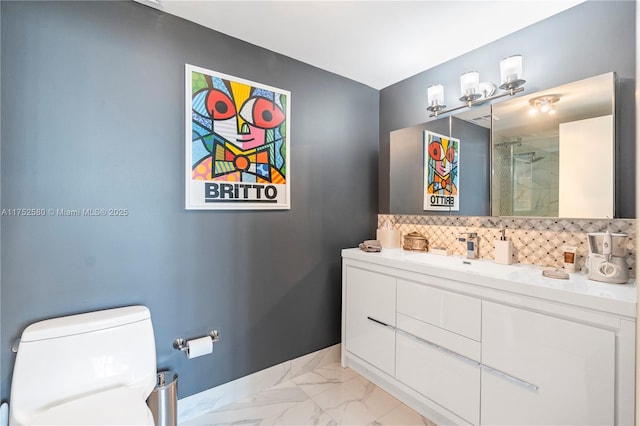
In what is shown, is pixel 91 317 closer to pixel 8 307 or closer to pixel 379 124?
pixel 8 307

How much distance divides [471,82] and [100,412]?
2537 millimetres

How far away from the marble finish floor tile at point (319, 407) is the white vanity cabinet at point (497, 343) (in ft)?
0.34

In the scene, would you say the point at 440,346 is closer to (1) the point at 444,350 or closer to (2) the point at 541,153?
(1) the point at 444,350

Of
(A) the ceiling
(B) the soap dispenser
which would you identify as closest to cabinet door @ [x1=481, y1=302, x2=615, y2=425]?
Answer: (B) the soap dispenser

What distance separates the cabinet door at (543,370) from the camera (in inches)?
43.4

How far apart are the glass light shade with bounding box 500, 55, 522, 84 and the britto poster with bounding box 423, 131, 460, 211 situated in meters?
0.46

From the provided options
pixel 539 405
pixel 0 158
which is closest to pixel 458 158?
pixel 539 405

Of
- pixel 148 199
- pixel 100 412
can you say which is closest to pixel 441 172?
pixel 148 199

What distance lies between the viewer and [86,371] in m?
1.26

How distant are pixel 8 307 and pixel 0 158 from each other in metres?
0.65

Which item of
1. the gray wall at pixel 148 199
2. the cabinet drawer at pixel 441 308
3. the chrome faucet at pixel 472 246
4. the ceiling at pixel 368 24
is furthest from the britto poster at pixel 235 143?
→ the chrome faucet at pixel 472 246

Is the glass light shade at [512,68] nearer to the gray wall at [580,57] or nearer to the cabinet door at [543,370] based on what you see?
the gray wall at [580,57]

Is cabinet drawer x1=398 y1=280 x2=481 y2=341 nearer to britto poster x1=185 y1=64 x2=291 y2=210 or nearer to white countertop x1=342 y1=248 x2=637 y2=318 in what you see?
white countertop x1=342 y1=248 x2=637 y2=318

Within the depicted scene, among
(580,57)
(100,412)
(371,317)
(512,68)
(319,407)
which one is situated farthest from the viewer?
(371,317)
